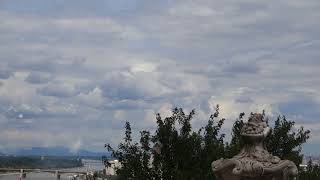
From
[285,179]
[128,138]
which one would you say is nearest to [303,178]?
[128,138]

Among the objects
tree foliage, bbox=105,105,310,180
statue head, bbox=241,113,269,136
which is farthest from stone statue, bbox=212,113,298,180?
tree foliage, bbox=105,105,310,180

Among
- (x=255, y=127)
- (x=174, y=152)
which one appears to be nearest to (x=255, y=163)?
(x=255, y=127)

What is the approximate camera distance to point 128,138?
2247 centimetres

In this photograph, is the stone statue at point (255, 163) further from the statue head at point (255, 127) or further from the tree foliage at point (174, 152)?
the tree foliage at point (174, 152)

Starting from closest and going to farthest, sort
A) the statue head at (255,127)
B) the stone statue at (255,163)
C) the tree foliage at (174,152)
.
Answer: the stone statue at (255,163) → the statue head at (255,127) → the tree foliage at (174,152)

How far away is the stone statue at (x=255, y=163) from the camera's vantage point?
11898 millimetres

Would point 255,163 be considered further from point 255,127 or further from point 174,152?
point 174,152

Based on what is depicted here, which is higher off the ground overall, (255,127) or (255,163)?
(255,127)

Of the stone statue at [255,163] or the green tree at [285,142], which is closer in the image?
the stone statue at [255,163]

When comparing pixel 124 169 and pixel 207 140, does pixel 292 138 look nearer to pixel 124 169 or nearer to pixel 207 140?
pixel 207 140

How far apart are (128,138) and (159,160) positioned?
218 centimetres

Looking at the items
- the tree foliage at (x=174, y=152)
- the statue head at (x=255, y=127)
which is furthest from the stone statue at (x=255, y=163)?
the tree foliage at (x=174, y=152)

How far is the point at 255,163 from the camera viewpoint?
11961mm

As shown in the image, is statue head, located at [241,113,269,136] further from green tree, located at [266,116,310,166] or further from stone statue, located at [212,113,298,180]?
green tree, located at [266,116,310,166]
